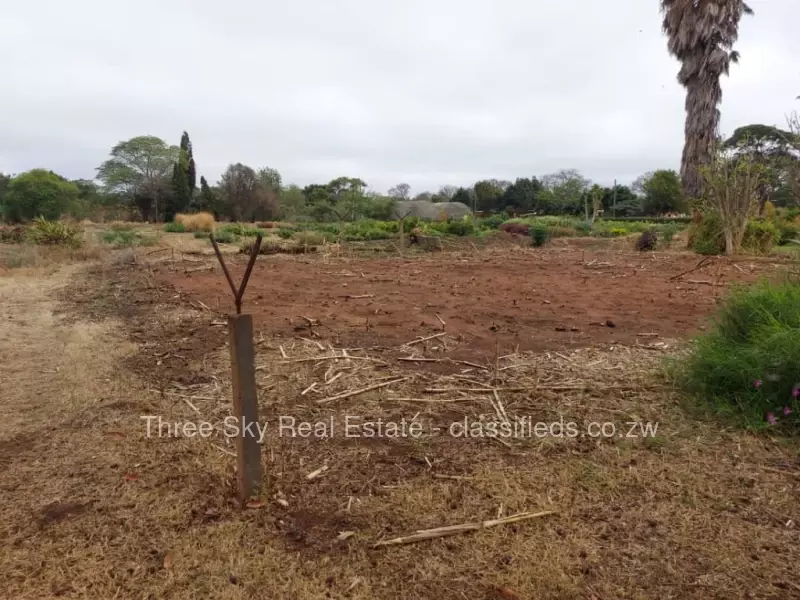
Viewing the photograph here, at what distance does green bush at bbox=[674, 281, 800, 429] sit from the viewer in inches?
114

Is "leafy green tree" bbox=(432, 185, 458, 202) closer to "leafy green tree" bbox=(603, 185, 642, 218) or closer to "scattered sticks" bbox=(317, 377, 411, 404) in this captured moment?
"leafy green tree" bbox=(603, 185, 642, 218)

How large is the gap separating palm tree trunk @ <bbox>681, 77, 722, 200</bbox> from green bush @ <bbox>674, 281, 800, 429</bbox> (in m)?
17.6

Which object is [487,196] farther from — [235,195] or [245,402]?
[245,402]

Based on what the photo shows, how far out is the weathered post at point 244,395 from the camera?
205cm

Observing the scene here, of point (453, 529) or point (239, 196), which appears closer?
point (453, 529)

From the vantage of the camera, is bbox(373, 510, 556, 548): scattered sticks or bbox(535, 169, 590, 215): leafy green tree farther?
bbox(535, 169, 590, 215): leafy green tree

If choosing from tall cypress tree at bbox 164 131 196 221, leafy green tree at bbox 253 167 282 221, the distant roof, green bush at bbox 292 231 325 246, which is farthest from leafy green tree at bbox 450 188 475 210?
green bush at bbox 292 231 325 246

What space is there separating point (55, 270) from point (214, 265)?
125 inches

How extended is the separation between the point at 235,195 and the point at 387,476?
38.5 metres

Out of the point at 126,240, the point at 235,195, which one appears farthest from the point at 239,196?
the point at 126,240

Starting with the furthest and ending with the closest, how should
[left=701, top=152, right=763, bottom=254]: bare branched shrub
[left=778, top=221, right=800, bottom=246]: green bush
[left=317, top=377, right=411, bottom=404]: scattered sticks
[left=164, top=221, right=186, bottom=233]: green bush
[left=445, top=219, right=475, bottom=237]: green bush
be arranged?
[left=164, top=221, right=186, bottom=233]: green bush < [left=445, top=219, right=475, bottom=237]: green bush < [left=778, top=221, right=800, bottom=246]: green bush < [left=701, top=152, right=763, bottom=254]: bare branched shrub < [left=317, top=377, right=411, bottom=404]: scattered sticks

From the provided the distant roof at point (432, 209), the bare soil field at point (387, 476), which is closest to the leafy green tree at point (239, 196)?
the distant roof at point (432, 209)

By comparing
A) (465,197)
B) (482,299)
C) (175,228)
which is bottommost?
(482,299)

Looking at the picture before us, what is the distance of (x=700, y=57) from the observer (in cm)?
1905
